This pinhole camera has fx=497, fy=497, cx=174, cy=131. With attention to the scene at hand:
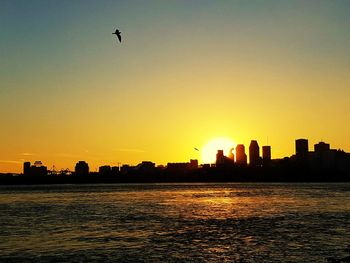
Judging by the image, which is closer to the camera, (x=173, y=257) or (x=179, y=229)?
(x=173, y=257)

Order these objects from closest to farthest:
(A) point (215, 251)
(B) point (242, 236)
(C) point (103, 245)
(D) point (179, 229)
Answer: (A) point (215, 251) → (C) point (103, 245) → (B) point (242, 236) → (D) point (179, 229)

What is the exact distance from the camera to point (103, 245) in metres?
46.9

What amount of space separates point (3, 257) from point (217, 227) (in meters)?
29.1

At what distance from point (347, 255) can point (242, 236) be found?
49.5ft

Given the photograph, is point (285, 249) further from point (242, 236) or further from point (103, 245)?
point (103, 245)

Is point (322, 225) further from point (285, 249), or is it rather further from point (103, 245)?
point (103, 245)

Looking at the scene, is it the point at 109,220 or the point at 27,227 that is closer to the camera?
the point at 27,227

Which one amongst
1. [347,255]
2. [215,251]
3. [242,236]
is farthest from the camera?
[242,236]

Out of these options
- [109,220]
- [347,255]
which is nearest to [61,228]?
[109,220]

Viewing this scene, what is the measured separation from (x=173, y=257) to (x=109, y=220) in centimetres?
3343

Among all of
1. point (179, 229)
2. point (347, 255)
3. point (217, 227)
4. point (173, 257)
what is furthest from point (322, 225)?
point (173, 257)

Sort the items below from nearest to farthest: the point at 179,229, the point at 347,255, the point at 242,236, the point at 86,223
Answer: the point at 347,255, the point at 242,236, the point at 179,229, the point at 86,223

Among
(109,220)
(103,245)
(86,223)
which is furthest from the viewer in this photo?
(109,220)

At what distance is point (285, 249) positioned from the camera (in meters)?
43.5
